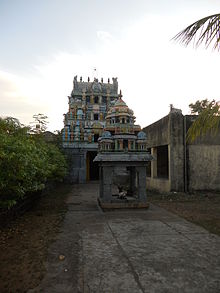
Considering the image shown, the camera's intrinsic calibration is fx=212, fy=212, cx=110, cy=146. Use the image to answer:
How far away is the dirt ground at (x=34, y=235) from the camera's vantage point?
3.81m

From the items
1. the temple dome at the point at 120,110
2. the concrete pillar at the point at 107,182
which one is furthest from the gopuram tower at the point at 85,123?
the concrete pillar at the point at 107,182

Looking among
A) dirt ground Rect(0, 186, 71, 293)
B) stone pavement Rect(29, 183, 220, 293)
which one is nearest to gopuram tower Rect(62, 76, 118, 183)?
dirt ground Rect(0, 186, 71, 293)

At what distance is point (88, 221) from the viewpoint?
299 inches

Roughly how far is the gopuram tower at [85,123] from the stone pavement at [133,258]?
16.6 m

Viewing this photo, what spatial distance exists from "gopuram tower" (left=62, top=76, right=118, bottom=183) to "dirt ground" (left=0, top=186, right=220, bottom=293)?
13.1 meters

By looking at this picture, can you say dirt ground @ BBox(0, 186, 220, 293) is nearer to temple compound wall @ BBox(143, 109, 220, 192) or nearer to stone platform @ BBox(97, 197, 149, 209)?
stone platform @ BBox(97, 197, 149, 209)

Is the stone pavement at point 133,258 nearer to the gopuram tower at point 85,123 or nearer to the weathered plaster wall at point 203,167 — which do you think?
the weathered plaster wall at point 203,167

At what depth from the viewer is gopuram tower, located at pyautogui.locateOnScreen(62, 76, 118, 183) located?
2383cm

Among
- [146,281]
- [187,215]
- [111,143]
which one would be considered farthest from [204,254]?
[111,143]

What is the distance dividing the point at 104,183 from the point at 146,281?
6123mm

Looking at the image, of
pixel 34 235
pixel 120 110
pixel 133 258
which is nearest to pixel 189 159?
pixel 120 110

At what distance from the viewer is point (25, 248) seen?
5.16 meters

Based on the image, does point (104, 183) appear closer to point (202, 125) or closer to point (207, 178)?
point (202, 125)

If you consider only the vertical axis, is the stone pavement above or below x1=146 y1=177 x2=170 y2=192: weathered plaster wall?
below
